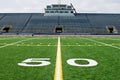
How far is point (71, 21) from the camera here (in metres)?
85.1

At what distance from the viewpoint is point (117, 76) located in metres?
7.37

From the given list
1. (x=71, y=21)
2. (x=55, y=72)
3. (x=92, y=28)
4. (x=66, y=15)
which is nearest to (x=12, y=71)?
(x=55, y=72)

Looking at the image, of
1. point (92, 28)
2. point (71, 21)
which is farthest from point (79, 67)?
point (71, 21)

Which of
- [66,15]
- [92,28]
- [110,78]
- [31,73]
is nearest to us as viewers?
[110,78]

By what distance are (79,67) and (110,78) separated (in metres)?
1.94

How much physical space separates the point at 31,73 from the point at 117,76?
237 centimetres

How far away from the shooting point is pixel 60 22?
83.2m

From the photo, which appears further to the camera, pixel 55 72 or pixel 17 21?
pixel 17 21

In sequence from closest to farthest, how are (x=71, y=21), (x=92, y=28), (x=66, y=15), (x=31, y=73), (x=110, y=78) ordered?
1. (x=110, y=78)
2. (x=31, y=73)
3. (x=92, y=28)
4. (x=71, y=21)
5. (x=66, y=15)

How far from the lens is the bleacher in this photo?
77.6 metres

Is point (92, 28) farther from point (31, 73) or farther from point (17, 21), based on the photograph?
point (31, 73)

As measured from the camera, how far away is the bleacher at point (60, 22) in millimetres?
77562

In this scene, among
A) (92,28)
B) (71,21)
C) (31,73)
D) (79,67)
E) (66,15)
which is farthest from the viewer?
(66,15)

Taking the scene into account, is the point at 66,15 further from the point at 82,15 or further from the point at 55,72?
the point at 55,72
